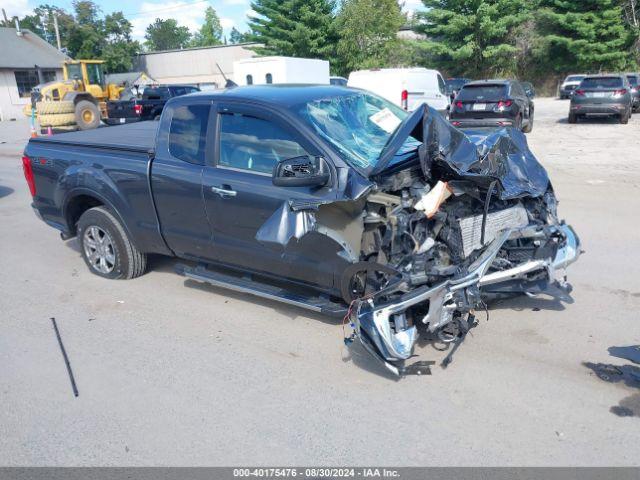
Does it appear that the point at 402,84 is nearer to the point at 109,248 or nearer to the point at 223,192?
the point at 109,248

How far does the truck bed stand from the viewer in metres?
5.35

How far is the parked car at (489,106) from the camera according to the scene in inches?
593

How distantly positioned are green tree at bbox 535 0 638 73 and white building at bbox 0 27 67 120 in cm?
3510

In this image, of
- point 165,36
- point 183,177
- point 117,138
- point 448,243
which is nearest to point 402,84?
point 117,138

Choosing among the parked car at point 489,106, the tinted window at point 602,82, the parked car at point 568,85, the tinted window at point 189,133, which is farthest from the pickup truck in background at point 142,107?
the parked car at point 568,85

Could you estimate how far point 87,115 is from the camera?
74.3ft

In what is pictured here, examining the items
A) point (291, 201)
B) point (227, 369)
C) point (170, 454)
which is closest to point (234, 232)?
point (291, 201)

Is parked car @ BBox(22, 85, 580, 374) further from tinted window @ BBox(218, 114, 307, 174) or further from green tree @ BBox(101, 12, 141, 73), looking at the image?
green tree @ BBox(101, 12, 141, 73)

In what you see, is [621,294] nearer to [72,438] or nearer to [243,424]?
[243,424]

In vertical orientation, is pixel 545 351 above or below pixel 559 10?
below

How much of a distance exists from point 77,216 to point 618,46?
40259 mm

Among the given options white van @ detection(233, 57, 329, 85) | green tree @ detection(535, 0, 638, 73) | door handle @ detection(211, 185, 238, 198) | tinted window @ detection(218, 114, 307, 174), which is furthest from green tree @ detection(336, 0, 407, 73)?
door handle @ detection(211, 185, 238, 198)

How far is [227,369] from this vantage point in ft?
13.0

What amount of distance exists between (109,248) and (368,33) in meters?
32.7
